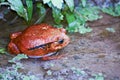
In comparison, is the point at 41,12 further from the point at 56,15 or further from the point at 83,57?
the point at 83,57

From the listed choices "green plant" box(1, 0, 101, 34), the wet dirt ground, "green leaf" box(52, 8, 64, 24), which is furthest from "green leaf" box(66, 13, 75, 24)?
the wet dirt ground

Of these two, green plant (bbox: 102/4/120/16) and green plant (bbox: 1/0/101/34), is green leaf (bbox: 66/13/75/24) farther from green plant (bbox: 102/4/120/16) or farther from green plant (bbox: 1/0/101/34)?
green plant (bbox: 102/4/120/16)

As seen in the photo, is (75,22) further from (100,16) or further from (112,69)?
(112,69)

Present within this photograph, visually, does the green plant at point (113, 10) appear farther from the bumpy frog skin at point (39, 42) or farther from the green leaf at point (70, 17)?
the bumpy frog skin at point (39, 42)

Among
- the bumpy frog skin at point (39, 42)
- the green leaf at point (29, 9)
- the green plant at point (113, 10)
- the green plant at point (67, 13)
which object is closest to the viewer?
the bumpy frog skin at point (39, 42)

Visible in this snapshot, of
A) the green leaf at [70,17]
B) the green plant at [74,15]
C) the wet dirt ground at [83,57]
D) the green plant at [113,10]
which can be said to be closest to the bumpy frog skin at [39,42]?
the wet dirt ground at [83,57]

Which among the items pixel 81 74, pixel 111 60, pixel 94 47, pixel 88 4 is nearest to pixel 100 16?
pixel 88 4
